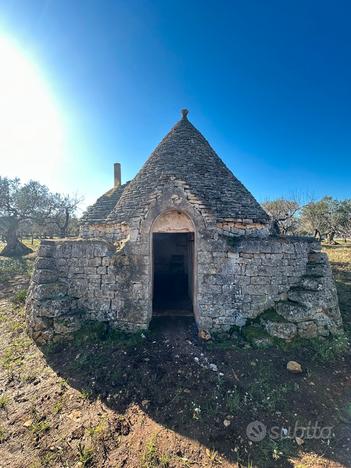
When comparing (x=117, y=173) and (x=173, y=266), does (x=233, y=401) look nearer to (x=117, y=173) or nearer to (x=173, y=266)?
(x=173, y=266)

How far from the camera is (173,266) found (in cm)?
1255

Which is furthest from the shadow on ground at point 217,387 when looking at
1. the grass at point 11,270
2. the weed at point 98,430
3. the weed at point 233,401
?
the grass at point 11,270

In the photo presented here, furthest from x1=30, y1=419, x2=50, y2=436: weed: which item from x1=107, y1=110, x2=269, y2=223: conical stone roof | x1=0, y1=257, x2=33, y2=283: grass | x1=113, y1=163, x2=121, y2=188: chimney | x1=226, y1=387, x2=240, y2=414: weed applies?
x1=113, y1=163, x2=121, y2=188: chimney

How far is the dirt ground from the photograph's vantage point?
10.4 ft

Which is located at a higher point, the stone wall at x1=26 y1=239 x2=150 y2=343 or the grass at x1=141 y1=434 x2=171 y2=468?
the stone wall at x1=26 y1=239 x2=150 y2=343

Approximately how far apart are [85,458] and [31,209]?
2278 centimetres

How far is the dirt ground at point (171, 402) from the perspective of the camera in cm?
316

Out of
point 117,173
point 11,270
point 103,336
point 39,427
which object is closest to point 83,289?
point 103,336

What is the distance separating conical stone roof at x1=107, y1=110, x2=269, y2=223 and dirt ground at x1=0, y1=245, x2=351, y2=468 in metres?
3.19

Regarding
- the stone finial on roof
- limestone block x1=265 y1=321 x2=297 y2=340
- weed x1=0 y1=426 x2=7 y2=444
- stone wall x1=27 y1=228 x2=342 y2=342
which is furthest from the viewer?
the stone finial on roof

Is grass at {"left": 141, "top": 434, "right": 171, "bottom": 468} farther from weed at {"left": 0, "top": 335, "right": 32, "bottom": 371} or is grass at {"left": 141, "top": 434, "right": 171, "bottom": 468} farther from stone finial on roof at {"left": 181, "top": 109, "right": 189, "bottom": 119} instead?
stone finial on roof at {"left": 181, "top": 109, "right": 189, "bottom": 119}

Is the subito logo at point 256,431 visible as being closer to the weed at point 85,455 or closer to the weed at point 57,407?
the weed at point 85,455

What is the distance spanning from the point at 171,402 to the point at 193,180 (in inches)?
204

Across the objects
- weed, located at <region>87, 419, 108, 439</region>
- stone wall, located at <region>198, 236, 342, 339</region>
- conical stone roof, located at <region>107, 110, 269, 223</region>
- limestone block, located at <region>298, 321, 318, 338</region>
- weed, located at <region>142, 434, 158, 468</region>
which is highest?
conical stone roof, located at <region>107, 110, 269, 223</region>
